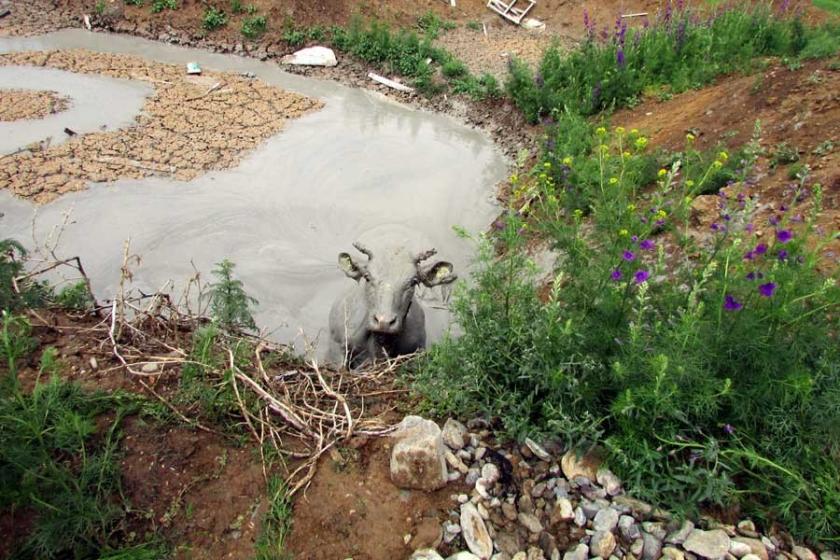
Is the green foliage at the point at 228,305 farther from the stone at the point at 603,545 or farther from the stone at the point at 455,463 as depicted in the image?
the stone at the point at 603,545

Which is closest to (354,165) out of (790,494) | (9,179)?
(9,179)

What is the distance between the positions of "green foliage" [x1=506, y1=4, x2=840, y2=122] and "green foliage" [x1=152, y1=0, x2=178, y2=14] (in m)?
9.92

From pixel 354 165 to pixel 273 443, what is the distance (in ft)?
24.1

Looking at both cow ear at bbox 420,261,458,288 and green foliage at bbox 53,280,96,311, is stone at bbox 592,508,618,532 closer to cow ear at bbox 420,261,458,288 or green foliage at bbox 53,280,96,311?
cow ear at bbox 420,261,458,288

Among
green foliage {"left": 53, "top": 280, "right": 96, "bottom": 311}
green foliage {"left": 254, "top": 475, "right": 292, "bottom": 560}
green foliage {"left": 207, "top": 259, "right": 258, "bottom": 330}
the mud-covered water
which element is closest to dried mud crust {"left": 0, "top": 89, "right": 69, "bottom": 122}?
the mud-covered water

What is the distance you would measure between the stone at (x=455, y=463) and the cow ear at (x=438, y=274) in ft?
7.95

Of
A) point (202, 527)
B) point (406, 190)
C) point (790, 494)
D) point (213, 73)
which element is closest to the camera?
point (790, 494)

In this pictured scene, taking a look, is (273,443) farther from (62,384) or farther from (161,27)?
(161,27)

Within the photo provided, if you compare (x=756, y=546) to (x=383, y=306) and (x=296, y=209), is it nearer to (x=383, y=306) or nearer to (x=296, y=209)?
(x=383, y=306)

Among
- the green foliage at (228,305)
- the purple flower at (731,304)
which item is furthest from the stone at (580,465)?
the green foliage at (228,305)

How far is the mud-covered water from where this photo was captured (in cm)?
780

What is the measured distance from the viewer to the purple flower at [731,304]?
10.7ft

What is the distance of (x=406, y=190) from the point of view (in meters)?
9.84

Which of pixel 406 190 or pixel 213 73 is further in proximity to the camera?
pixel 213 73
